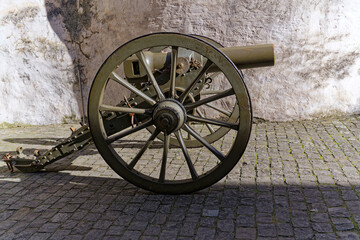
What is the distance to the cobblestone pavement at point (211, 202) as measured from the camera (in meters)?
3.02

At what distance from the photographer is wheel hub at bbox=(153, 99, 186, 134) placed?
3391 mm

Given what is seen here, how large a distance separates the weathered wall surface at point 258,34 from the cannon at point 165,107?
6.62 ft

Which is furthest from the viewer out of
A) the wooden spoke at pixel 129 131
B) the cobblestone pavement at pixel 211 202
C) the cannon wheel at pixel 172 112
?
the wooden spoke at pixel 129 131

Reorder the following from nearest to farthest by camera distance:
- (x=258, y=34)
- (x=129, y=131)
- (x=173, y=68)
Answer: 1. (x=173, y=68)
2. (x=129, y=131)
3. (x=258, y=34)

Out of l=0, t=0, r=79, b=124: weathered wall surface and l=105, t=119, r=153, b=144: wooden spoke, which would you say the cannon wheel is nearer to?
l=105, t=119, r=153, b=144: wooden spoke

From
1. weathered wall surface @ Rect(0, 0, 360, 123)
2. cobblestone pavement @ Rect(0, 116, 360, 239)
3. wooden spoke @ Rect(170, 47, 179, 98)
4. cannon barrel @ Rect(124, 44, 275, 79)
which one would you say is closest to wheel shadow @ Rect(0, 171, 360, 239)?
cobblestone pavement @ Rect(0, 116, 360, 239)

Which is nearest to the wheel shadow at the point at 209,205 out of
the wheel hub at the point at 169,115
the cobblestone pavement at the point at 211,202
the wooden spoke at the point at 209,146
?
the cobblestone pavement at the point at 211,202

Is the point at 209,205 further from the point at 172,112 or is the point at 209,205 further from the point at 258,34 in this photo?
the point at 258,34

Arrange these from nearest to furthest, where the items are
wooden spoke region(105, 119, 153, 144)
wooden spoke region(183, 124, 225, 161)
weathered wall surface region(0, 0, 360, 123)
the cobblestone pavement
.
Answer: the cobblestone pavement < wooden spoke region(183, 124, 225, 161) < wooden spoke region(105, 119, 153, 144) < weathered wall surface region(0, 0, 360, 123)

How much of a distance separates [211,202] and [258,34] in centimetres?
323

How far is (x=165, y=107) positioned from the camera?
341 centimetres

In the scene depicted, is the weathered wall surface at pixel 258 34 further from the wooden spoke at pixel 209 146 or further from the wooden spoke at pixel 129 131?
the wooden spoke at pixel 129 131

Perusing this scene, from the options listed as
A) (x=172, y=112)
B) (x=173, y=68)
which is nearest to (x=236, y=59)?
(x=173, y=68)

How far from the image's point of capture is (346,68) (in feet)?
19.5
